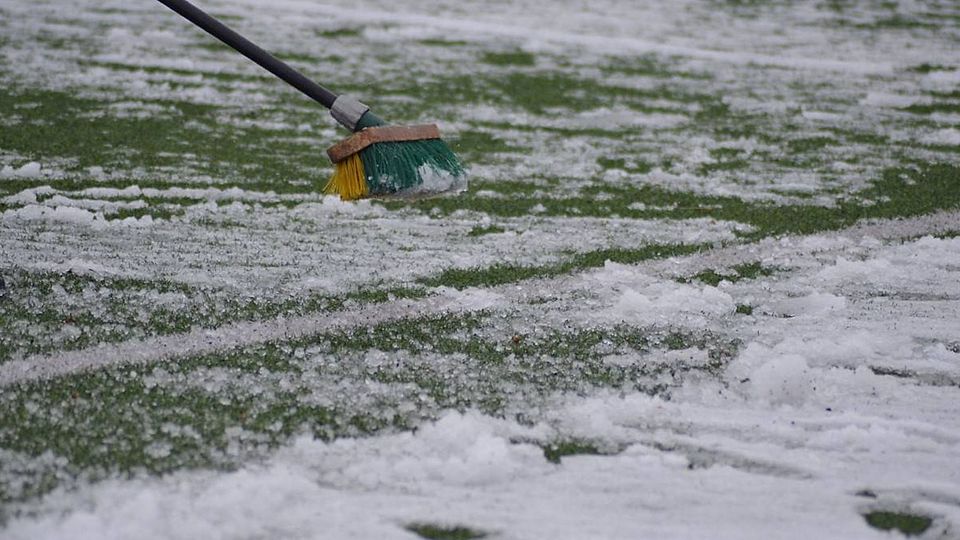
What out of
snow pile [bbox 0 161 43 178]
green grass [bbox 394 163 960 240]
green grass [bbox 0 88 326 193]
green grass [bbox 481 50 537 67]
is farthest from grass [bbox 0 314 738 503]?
green grass [bbox 481 50 537 67]

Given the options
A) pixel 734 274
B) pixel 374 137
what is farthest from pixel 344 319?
pixel 734 274

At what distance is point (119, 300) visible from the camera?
12.2 feet

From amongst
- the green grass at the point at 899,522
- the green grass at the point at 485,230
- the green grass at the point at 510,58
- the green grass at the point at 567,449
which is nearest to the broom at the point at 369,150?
the green grass at the point at 485,230

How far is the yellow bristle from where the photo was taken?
394 cm

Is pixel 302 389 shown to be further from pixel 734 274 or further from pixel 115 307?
pixel 734 274

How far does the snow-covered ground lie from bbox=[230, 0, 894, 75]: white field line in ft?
3.70

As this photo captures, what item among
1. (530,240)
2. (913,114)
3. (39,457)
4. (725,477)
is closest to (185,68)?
(530,240)

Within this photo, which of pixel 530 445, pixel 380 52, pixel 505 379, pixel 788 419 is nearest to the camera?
pixel 530 445

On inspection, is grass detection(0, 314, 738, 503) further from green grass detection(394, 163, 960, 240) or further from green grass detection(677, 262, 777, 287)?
green grass detection(394, 163, 960, 240)

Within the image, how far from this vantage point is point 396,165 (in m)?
3.91

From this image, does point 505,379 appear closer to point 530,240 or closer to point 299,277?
point 299,277

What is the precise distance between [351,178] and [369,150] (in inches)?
5.2

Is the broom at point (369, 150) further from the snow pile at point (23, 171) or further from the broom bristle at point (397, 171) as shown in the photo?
the snow pile at point (23, 171)

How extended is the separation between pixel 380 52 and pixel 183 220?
471cm
